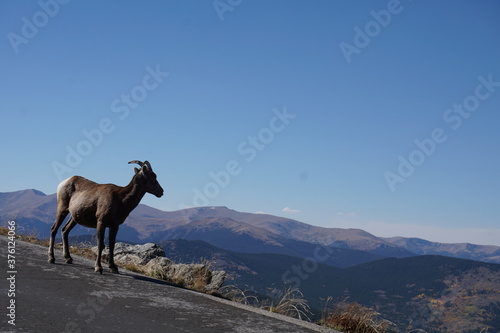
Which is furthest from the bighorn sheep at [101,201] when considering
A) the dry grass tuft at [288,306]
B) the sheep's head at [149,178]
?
the dry grass tuft at [288,306]

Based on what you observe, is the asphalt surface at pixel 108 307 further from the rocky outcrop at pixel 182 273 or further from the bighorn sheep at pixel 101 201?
the rocky outcrop at pixel 182 273

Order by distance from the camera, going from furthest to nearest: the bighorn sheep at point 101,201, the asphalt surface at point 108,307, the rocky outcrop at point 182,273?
the rocky outcrop at point 182,273 < the bighorn sheep at point 101,201 < the asphalt surface at point 108,307

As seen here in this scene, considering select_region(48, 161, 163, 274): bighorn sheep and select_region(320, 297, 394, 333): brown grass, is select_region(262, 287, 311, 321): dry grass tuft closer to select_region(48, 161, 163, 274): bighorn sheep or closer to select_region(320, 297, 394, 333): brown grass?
select_region(320, 297, 394, 333): brown grass

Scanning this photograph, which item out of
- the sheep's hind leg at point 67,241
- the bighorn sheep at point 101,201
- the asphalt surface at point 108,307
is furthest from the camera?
the sheep's hind leg at point 67,241

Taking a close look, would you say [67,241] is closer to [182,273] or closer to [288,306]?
[182,273]

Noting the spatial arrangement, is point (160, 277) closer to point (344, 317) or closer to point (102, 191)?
point (102, 191)

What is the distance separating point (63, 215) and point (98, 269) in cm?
213

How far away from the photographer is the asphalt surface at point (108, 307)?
5156mm

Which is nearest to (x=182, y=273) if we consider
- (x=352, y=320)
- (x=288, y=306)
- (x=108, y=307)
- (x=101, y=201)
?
(x=101, y=201)

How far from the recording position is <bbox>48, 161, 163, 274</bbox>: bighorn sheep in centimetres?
939

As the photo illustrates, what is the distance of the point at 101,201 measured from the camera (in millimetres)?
9484

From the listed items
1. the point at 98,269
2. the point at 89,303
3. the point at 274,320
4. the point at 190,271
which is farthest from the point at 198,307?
the point at 190,271

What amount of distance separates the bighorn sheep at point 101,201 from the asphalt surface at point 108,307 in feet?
3.59

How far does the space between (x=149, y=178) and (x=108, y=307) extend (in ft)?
14.1
